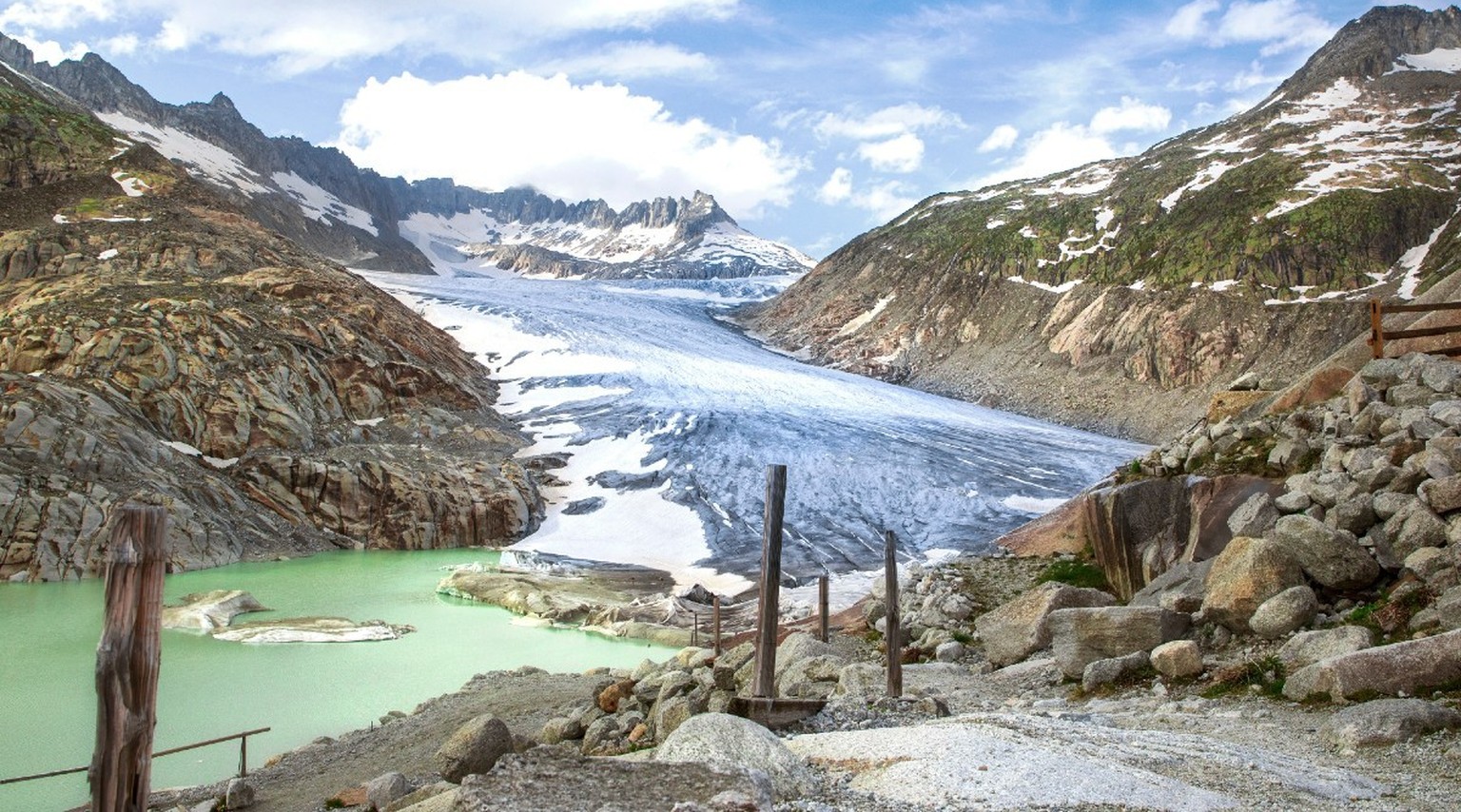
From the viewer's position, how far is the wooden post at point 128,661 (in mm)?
5449

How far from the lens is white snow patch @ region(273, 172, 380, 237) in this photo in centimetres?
17475

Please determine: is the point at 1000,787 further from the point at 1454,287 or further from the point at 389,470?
the point at 389,470

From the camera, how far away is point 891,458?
49031 mm

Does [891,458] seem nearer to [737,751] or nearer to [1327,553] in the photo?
[1327,553]

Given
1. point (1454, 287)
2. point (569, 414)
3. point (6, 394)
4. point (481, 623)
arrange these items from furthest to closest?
point (569, 414), point (6, 394), point (481, 623), point (1454, 287)

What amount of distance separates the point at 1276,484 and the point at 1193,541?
1.34 meters

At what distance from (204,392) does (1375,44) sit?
97.2 m

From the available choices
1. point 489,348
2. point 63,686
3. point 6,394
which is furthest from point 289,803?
point 489,348

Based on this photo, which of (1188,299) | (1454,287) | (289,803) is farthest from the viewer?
(1188,299)

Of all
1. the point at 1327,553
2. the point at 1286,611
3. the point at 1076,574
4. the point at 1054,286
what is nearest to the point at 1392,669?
the point at 1286,611

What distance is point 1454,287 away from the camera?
660 inches

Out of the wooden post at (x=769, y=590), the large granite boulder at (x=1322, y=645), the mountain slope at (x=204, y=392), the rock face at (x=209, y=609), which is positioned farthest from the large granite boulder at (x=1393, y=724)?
the mountain slope at (x=204, y=392)

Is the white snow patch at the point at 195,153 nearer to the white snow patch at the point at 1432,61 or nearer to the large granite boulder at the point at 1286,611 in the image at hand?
the white snow patch at the point at 1432,61

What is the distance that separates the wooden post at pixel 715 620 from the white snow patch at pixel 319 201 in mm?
158201
